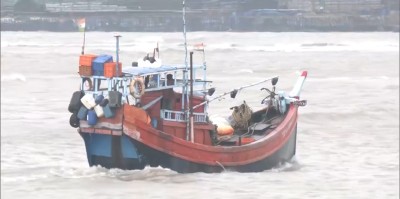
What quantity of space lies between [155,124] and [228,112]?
19.0ft

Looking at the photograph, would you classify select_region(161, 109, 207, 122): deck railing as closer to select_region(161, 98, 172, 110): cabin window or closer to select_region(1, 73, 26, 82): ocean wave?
select_region(161, 98, 172, 110): cabin window

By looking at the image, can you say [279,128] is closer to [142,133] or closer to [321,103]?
[142,133]

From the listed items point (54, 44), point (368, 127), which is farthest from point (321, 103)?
point (54, 44)

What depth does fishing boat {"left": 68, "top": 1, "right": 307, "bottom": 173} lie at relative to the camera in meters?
14.4

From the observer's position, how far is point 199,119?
15383mm

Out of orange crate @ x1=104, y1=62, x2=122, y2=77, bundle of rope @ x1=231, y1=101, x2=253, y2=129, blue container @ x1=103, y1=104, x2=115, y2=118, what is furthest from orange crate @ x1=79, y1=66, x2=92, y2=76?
bundle of rope @ x1=231, y1=101, x2=253, y2=129

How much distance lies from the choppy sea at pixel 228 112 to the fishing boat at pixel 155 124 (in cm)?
21

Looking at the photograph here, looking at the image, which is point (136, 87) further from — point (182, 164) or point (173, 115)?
point (182, 164)

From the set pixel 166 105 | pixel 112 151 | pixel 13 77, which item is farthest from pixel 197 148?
pixel 13 77

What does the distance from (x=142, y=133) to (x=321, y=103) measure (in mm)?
13489

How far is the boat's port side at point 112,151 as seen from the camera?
48.1 feet

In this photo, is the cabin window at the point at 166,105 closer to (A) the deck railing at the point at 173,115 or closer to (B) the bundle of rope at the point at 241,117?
(A) the deck railing at the point at 173,115

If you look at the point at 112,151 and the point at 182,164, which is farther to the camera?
the point at 182,164

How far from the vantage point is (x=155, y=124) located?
15109 mm
